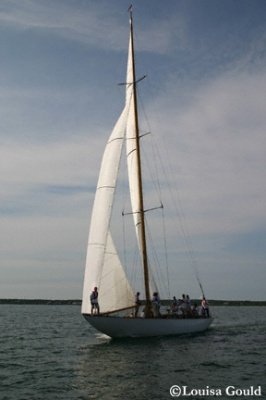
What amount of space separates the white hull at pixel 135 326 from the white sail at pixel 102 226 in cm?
103

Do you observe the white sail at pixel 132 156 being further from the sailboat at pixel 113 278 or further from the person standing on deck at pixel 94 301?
the person standing on deck at pixel 94 301

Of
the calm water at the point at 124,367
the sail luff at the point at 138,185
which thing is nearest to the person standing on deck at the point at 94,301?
the calm water at the point at 124,367

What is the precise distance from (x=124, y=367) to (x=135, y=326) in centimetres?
649

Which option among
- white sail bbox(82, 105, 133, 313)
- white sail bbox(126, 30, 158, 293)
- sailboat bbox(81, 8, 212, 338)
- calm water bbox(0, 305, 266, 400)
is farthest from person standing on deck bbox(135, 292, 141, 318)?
Answer: white sail bbox(126, 30, 158, 293)

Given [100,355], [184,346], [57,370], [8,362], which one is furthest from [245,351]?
[8,362]

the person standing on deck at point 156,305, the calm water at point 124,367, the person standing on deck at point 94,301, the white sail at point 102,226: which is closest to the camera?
the calm water at point 124,367

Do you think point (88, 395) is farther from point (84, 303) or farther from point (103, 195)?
point (103, 195)

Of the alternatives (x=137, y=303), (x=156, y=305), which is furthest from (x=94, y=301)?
(x=156, y=305)

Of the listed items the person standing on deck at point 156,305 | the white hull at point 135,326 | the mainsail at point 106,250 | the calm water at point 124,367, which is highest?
the mainsail at point 106,250

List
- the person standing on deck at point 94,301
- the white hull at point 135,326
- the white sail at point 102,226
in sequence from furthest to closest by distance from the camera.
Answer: the white sail at point 102,226 → the person standing on deck at point 94,301 → the white hull at point 135,326

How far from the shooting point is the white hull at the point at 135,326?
24.8 m

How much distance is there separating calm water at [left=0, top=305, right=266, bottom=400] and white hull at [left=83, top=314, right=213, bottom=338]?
0.44 meters

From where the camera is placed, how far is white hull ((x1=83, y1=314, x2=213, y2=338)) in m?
24.8

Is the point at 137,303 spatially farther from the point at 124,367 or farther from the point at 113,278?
the point at 124,367
